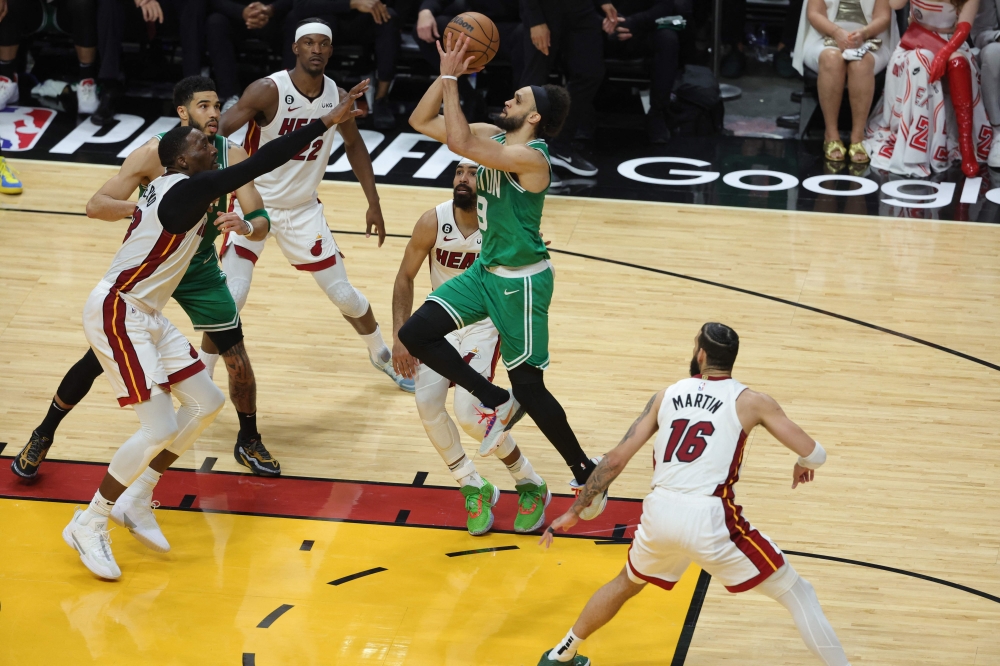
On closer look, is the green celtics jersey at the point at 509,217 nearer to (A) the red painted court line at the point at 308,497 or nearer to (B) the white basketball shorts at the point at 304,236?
(A) the red painted court line at the point at 308,497

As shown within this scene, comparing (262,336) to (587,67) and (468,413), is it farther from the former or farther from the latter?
(587,67)

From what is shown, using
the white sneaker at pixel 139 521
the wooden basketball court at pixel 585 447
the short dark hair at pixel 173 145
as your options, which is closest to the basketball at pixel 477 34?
the short dark hair at pixel 173 145

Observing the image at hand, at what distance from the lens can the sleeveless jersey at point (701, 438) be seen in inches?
165

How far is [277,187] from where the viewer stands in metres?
6.69

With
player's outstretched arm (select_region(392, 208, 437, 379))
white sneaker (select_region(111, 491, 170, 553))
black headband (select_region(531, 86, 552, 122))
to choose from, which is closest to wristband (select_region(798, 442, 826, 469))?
black headband (select_region(531, 86, 552, 122))

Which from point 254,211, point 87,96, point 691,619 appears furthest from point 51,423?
point 87,96

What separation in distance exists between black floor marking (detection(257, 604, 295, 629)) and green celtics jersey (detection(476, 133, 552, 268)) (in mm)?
1683

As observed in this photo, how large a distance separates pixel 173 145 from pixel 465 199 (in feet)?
4.44

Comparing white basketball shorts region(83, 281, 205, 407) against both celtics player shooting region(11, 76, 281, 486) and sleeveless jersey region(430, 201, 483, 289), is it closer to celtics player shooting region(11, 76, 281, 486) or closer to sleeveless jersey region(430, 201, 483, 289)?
celtics player shooting region(11, 76, 281, 486)

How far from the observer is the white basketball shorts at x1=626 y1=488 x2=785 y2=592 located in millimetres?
4141

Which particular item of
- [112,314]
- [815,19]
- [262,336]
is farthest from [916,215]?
[112,314]

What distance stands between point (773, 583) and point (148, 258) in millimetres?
2833

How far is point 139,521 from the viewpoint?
522 centimetres

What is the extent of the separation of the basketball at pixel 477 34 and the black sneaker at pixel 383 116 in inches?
208
